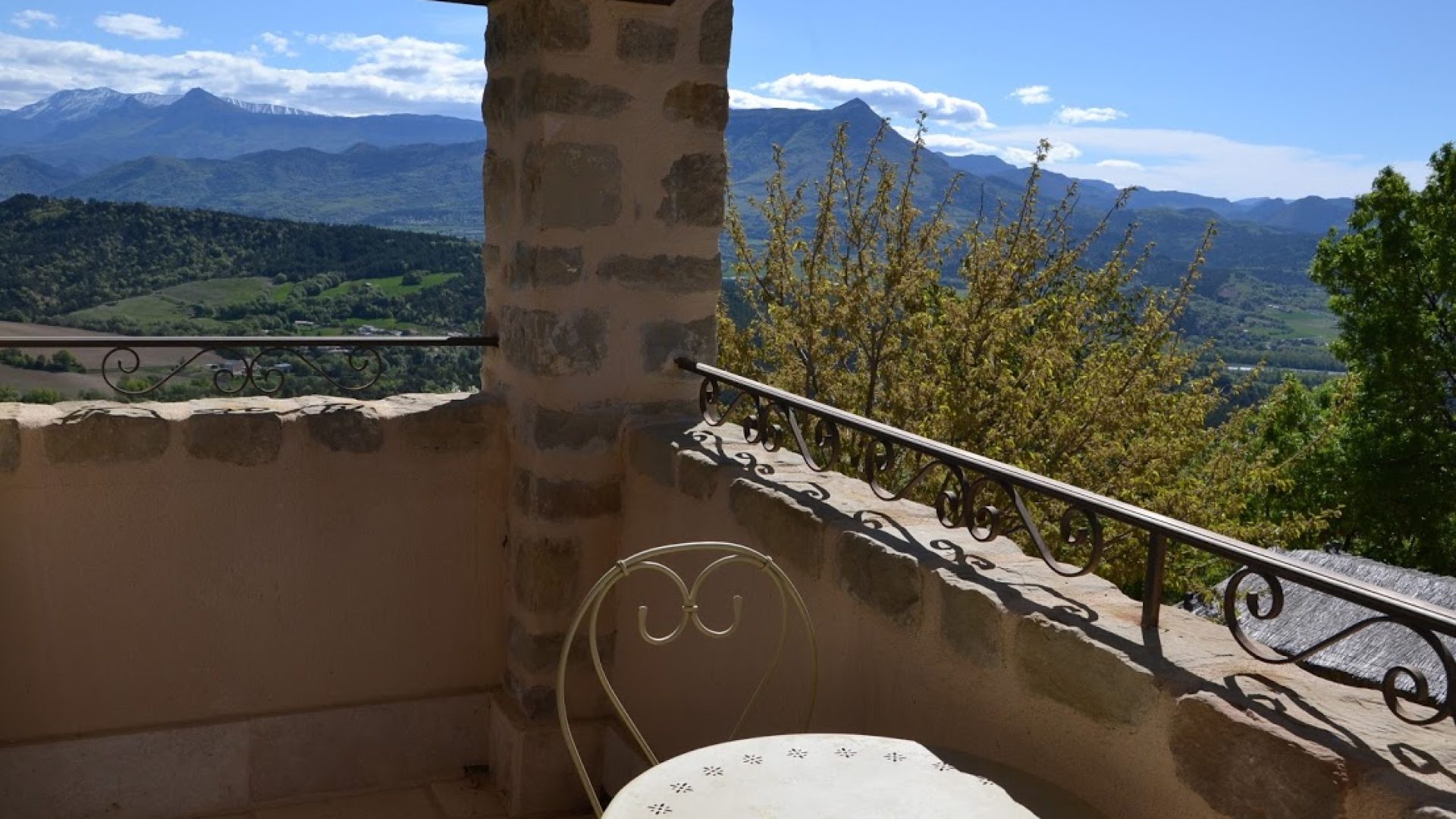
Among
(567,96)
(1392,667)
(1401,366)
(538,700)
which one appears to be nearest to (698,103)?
(567,96)

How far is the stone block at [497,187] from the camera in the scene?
327 centimetres

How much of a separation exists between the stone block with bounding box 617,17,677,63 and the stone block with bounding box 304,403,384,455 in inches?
47.9

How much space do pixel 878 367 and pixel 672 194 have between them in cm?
478

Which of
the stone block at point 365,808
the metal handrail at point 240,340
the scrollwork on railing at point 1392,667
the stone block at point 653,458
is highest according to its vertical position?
the scrollwork on railing at point 1392,667

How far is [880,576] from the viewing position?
2148 millimetres

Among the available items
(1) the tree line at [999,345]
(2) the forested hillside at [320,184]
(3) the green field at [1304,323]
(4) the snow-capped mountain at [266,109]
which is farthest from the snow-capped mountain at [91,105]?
(1) the tree line at [999,345]

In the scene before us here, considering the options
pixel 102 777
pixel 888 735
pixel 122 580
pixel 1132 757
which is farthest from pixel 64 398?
pixel 1132 757

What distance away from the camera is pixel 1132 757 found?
65.4 inches

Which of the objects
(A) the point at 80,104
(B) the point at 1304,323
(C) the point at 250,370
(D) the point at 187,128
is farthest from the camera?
(A) the point at 80,104

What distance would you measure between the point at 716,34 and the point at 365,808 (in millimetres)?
2401

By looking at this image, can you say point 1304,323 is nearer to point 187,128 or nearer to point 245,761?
point 245,761

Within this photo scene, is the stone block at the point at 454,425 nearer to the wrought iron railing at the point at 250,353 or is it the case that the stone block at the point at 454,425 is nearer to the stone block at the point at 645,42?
the wrought iron railing at the point at 250,353

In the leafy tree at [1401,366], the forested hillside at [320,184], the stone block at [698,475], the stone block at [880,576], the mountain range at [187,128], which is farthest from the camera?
the mountain range at [187,128]

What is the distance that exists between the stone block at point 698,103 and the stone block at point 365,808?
6.84 ft
